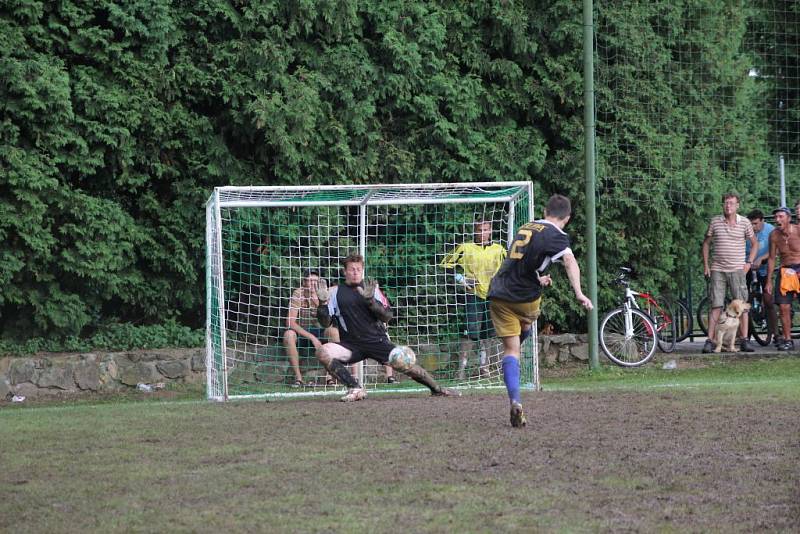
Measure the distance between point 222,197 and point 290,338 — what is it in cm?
201

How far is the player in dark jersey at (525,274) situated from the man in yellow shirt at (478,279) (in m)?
3.68

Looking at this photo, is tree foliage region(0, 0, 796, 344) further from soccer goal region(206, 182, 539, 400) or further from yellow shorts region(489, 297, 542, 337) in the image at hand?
yellow shorts region(489, 297, 542, 337)

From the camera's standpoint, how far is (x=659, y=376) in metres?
13.4

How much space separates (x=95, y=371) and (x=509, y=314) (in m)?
6.11

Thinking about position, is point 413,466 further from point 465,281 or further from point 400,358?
point 465,281

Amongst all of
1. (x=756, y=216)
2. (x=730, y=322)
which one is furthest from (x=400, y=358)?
(x=756, y=216)

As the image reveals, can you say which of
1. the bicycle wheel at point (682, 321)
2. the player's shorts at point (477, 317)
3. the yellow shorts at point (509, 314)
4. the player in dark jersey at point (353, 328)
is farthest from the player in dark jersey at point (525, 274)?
the bicycle wheel at point (682, 321)

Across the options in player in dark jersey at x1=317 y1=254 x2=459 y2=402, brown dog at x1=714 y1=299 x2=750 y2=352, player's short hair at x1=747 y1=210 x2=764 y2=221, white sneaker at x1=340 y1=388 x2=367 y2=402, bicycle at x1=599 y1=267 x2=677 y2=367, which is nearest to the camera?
player in dark jersey at x1=317 y1=254 x2=459 y2=402

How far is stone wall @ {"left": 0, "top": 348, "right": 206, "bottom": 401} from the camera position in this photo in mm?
12648

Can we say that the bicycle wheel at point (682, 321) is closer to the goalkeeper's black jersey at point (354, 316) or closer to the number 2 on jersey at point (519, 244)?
the goalkeeper's black jersey at point (354, 316)

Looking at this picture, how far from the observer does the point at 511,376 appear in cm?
862

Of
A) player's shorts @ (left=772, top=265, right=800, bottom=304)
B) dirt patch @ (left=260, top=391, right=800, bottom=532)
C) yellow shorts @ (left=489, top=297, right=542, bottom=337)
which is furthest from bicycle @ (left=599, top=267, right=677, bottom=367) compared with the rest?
yellow shorts @ (left=489, top=297, right=542, bottom=337)

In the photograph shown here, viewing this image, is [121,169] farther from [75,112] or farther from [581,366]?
[581,366]

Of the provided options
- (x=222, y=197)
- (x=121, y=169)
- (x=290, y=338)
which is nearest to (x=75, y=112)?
(x=121, y=169)
